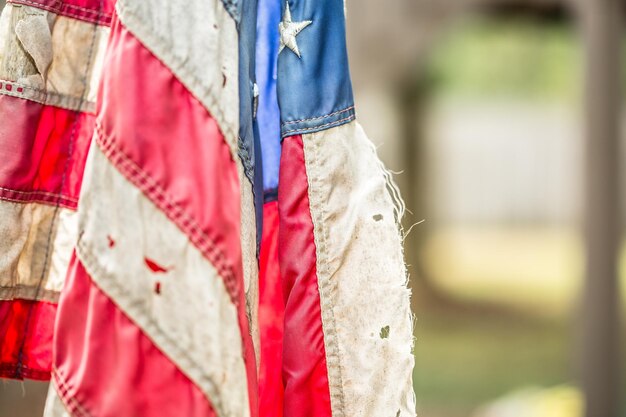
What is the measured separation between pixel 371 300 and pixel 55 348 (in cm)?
29

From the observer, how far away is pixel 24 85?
77cm

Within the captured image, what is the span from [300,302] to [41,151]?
1.00 ft

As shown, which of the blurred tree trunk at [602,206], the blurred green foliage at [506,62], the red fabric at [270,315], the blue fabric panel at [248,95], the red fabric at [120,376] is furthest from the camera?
the blurred green foliage at [506,62]

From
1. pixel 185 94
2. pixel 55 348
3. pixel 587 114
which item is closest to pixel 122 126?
pixel 185 94

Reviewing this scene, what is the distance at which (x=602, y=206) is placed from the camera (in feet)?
7.71

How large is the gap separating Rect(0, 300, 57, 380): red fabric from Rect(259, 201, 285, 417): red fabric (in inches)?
8.5

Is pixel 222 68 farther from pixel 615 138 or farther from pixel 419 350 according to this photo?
pixel 419 350

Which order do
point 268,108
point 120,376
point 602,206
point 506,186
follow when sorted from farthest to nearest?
point 506,186 < point 602,206 < point 268,108 < point 120,376

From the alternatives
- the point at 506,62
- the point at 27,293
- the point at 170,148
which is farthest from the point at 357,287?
the point at 506,62

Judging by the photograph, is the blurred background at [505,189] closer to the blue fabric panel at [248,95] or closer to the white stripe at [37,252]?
the blue fabric panel at [248,95]

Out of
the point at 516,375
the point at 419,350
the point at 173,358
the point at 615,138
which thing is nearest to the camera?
the point at 173,358

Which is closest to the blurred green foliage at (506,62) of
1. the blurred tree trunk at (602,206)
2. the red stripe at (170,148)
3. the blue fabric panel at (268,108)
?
the blurred tree trunk at (602,206)

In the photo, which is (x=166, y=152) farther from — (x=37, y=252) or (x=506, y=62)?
(x=506, y=62)

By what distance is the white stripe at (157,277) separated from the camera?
2.00 feet
